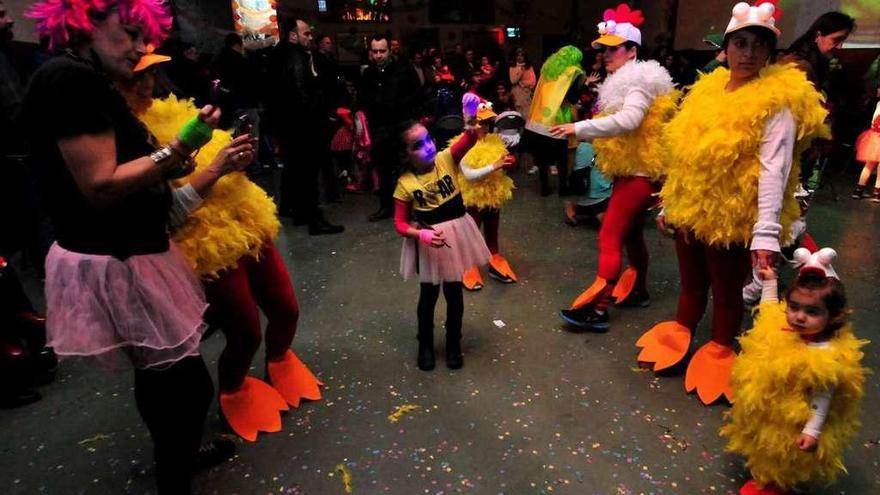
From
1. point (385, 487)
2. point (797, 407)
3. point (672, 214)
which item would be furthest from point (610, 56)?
point (385, 487)

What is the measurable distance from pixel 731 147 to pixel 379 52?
12.4ft

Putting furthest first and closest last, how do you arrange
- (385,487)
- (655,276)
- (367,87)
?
(367,87)
(655,276)
(385,487)

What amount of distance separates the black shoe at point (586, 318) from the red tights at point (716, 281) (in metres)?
0.52

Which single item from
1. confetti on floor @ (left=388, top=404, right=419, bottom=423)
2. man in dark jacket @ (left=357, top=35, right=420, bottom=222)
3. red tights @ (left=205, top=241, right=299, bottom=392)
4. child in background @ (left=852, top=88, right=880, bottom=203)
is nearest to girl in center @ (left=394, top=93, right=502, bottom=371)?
confetti on floor @ (left=388, top=404, right=419, bottom=423)

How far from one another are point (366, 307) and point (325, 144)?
2408 millimetres

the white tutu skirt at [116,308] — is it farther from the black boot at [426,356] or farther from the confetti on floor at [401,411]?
the black boot at [426,356]

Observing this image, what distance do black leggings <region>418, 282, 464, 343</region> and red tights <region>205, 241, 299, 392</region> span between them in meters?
0.70

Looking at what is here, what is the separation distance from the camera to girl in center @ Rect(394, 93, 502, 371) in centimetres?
267

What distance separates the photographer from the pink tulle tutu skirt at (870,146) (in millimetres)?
5543

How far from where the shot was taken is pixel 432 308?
2.89 m

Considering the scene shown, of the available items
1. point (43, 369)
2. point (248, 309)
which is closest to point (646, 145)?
point (248, 309)

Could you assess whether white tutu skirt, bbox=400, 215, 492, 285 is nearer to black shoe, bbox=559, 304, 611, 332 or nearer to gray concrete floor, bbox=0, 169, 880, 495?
gray concrete floor, bbox=0, 169, 880, 495

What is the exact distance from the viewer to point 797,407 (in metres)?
1.74

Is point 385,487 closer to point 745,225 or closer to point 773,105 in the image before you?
point 745,225
